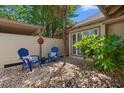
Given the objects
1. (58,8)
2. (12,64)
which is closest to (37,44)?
(12,64)

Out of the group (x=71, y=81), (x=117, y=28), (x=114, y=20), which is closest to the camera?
(x=71, y=81)

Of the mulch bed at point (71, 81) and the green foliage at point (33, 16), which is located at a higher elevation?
the green foliage at point (33, 16)

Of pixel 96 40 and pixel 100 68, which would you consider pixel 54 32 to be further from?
pixel 100 68

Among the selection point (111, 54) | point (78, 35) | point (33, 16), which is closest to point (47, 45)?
point (78, 35)

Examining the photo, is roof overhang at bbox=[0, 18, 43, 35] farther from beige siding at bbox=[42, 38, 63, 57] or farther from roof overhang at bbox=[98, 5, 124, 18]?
roof overhang at bbox=[98, 5, 124, 18]

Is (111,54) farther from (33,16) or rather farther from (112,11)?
(33,16)

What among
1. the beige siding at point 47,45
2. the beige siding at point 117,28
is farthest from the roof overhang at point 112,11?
the beige siding at point 47,45

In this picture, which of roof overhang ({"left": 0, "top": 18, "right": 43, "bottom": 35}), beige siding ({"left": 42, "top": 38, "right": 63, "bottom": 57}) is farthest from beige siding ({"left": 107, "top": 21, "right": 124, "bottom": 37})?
roof overhang ({"left": 0, "top": 18, "right": 43, "bottom": 35})

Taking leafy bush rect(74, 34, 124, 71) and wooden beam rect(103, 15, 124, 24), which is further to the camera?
wooden beam rect(103, 15, 124, 24)

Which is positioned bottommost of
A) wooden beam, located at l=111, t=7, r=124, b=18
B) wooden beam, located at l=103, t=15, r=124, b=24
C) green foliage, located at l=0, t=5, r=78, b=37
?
wooden beam, located at l=103, t=15, r=124, b=24

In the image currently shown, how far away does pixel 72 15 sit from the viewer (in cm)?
1761

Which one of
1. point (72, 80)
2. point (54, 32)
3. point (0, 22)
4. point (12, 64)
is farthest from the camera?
point (54, 32)

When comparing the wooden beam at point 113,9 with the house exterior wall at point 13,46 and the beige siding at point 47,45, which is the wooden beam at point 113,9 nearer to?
the house exterior wall at point 13,46
